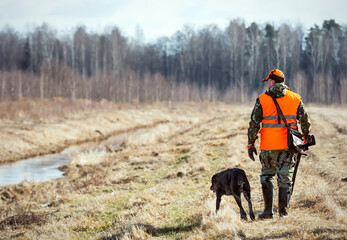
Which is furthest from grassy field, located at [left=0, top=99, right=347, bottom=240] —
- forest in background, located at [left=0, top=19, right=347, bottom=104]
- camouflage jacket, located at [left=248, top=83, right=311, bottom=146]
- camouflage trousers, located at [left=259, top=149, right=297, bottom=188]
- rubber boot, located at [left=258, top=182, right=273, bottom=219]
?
forest in background, located at [left=0, top=19, right=347, bottom=104]

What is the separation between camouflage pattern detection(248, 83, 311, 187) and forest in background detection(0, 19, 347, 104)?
2420cm

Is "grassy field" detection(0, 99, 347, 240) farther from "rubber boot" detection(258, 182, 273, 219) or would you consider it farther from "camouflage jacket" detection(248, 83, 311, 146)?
"camouflage jacket" detection(248, 83, 311, 146)

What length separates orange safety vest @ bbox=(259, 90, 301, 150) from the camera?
211 inches

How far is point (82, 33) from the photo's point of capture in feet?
199

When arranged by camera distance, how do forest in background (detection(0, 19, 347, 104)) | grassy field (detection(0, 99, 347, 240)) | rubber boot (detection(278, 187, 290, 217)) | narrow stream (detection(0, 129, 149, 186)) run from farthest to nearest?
forest in background (detection(0, 19, 347, 104)) < narrow stream (detection(0, 129, 149, 186)) < rubber boot (detection(278, 187, 290, 217)) < grassy field (detection(0, 99, 347, 240))

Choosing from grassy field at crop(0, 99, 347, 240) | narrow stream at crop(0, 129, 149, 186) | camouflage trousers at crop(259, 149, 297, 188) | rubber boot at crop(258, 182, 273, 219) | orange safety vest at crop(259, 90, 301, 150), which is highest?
orange safety vest at crop(259, 90, 301, 150)

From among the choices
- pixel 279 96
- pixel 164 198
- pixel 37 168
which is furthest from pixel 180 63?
pixel 279 96

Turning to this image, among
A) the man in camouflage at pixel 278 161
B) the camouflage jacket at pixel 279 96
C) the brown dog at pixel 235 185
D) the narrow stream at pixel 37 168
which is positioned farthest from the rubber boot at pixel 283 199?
the narrow stream at pixel 37 168

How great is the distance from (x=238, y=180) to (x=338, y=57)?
49.4 metres

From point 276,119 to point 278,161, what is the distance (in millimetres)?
634

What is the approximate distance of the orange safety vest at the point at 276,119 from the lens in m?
5.35

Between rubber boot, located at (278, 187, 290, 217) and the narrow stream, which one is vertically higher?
rubber boot, located at (278, 187, 290, 217)

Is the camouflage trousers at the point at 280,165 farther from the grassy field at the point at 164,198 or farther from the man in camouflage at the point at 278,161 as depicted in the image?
the grassy field at the point at 164,198

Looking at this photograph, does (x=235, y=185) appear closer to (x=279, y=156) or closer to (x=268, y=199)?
(x=268, y=199)
